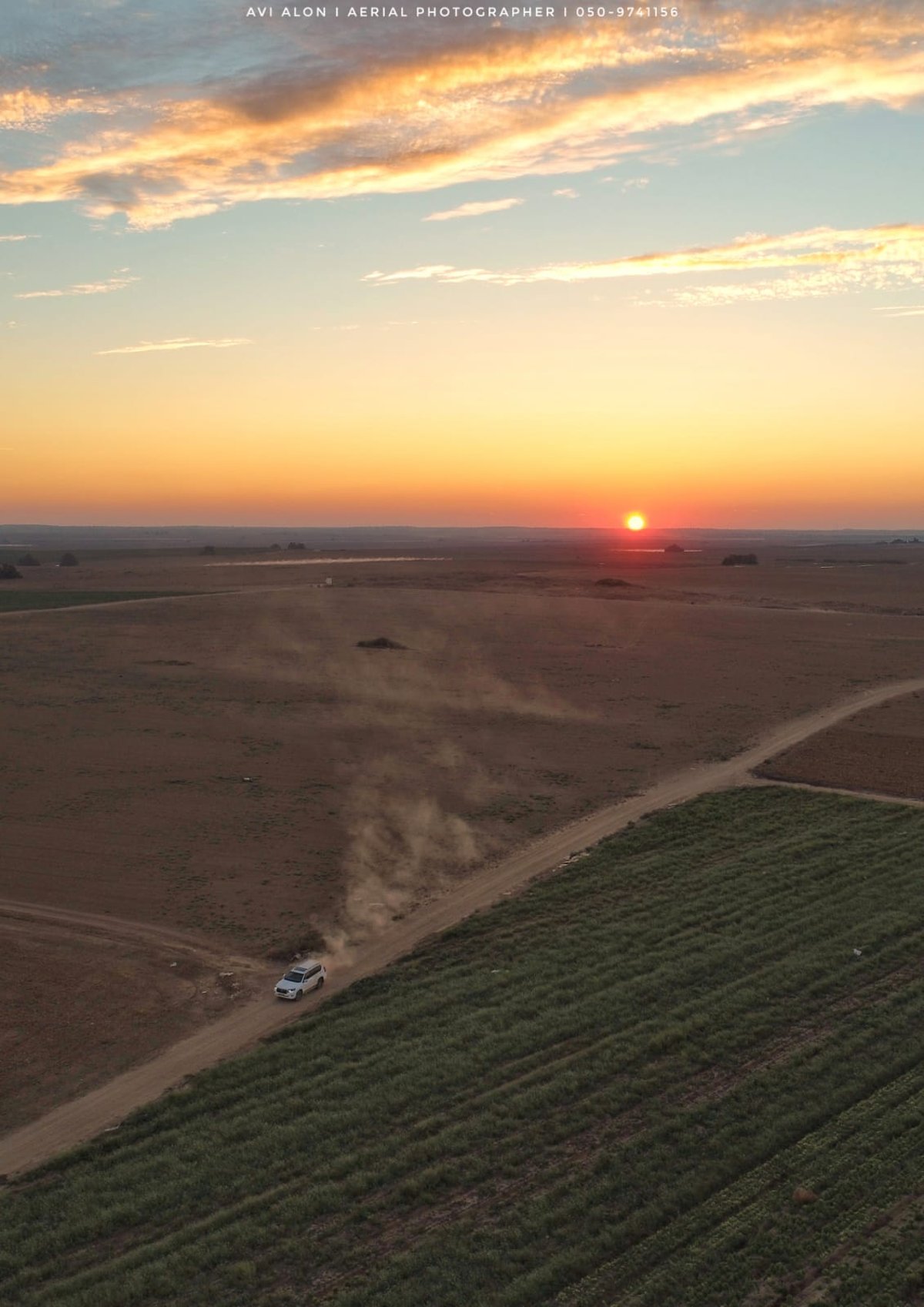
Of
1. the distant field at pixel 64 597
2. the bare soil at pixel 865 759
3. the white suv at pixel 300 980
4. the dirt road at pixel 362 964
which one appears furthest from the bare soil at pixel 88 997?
the distant field at pixel 64 597

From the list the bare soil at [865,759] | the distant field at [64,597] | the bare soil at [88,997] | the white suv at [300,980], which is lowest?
the bare soil at [88,997]

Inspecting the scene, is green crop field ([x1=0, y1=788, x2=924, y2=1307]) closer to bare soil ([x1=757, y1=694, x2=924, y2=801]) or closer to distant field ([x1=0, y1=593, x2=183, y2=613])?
bare soil ([x1=757, y1=694, x2=924, y2=801])

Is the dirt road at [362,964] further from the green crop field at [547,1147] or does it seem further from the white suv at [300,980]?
the green crop field at [547,1147]

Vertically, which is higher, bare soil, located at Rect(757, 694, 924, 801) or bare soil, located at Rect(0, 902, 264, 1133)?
bare soil, located at Rect(757, 694, 924, 801)

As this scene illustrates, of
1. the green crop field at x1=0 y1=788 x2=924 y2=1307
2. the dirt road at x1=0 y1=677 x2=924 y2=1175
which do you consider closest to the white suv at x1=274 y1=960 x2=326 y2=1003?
the dirt road at x1=0 y1=677 x2=924 y2=1175

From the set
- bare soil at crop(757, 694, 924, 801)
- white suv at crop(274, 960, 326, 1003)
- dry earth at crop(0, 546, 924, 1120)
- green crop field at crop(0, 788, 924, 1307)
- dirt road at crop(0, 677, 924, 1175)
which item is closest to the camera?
green crop field at crop(0, 788, 924, 1307)
